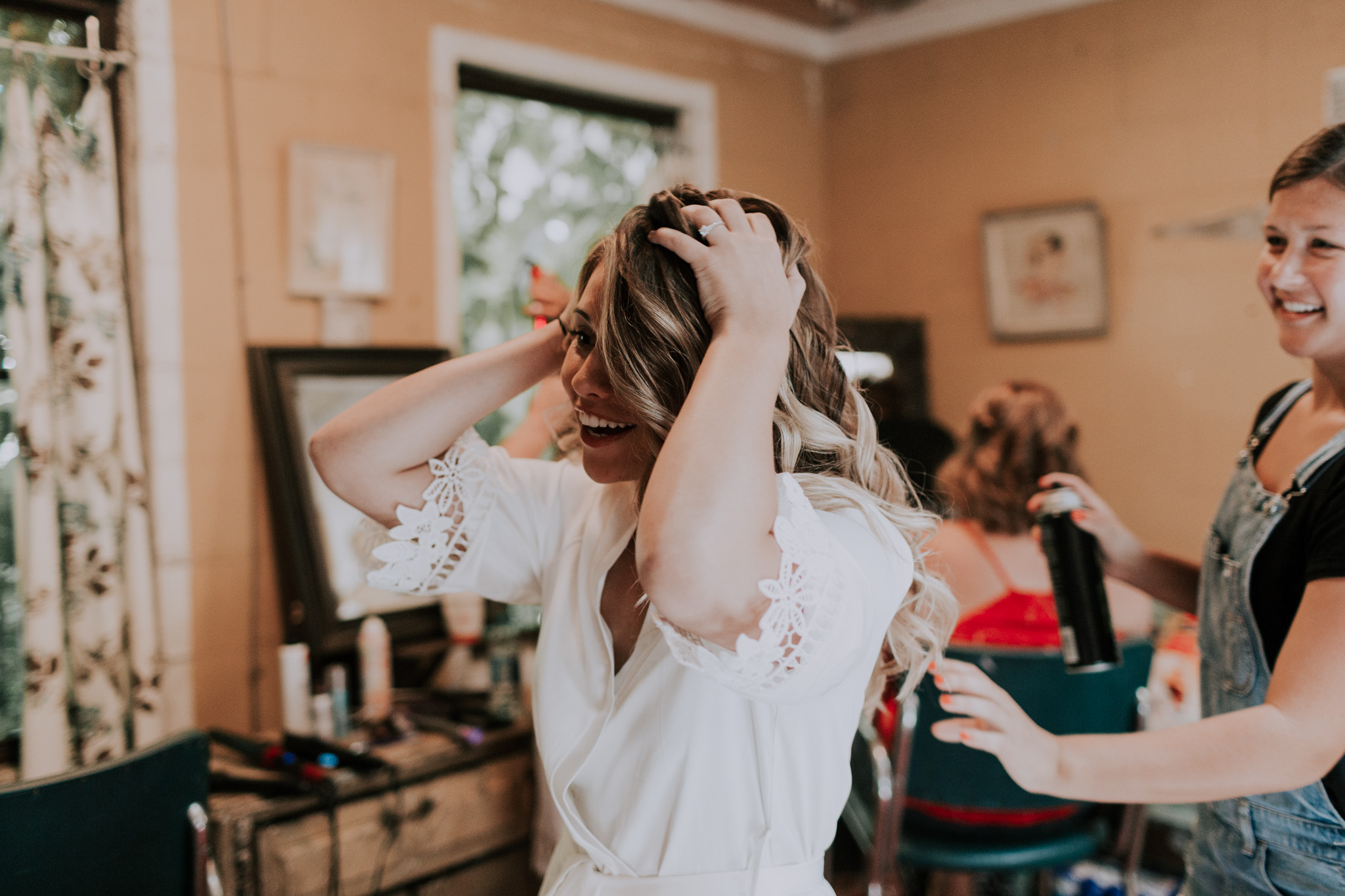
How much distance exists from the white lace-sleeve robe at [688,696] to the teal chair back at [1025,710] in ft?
3.24

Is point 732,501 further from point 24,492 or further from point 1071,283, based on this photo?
point 1071,283

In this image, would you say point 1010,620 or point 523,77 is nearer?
point 1010,620

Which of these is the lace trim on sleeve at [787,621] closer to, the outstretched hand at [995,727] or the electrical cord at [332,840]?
the outstretched hand at [995,727]

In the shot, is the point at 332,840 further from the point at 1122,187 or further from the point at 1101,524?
the point at 1122,187

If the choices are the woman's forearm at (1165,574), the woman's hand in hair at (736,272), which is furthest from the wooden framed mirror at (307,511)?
the woman's hand in hair at (736,272)

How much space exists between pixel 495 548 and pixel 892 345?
264cm

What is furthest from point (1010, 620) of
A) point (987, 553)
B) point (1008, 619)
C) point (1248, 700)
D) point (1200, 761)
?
point (1200, 761)

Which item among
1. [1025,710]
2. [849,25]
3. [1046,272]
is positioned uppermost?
[849,25]

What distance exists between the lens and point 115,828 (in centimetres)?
127

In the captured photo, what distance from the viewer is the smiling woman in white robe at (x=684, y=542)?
0.72 m

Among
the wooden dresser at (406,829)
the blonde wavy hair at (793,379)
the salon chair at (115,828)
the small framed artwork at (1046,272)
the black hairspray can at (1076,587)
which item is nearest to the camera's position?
the blonde wavy hair at (793,379)

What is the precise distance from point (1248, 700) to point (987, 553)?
3.74 ft

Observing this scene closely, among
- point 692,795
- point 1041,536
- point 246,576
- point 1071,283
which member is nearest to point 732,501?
point 692,795

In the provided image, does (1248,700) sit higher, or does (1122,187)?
(1122,187)
